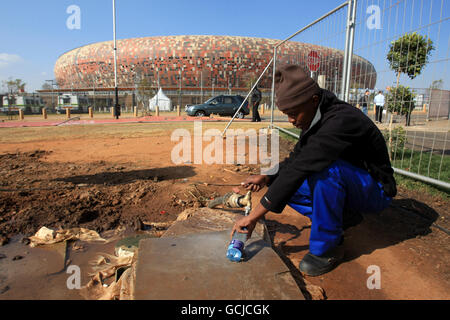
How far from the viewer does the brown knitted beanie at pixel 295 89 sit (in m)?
1.65

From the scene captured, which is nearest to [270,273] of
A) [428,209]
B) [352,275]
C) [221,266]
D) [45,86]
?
[221,266]

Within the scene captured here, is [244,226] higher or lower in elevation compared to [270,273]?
higher

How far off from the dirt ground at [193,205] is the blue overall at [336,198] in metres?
0.29

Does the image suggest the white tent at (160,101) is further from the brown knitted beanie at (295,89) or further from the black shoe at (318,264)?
the black shoe at (318,264)

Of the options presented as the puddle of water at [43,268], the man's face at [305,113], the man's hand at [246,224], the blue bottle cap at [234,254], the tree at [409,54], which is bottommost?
the puddle of water at [43,268]

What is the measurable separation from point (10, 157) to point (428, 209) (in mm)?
6837

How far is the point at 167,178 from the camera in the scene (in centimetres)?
399

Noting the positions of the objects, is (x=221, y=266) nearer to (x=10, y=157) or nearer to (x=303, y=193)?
(x=303, y=193)

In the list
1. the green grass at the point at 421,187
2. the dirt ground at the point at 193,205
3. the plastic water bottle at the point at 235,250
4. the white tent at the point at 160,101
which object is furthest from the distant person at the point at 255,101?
the white tent at the point at 160,101

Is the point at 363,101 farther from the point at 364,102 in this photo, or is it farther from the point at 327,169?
the point at 327,169

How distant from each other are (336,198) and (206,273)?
88cm

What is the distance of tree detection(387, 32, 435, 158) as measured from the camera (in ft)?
10.0

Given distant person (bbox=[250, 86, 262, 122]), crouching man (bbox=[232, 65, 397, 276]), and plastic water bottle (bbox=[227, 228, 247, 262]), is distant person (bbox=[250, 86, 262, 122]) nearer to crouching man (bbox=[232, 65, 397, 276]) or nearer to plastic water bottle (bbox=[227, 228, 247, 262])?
crouching man (bbox=[232, 65, 397, 276])
